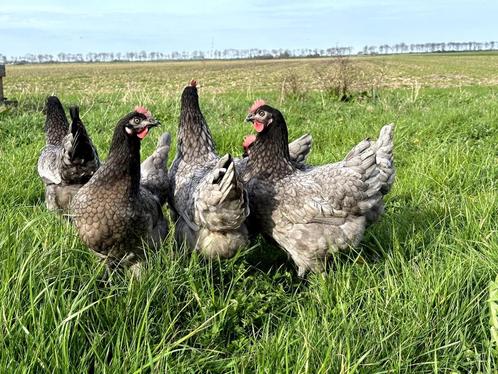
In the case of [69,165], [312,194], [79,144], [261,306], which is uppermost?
[79,144]

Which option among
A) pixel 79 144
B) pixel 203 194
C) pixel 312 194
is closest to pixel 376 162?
pixel 312 194

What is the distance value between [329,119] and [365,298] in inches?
211

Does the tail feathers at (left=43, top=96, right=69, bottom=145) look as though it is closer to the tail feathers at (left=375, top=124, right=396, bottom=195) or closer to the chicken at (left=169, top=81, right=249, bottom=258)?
the chicken at (left=169, top=81, right=249, bottom=258)

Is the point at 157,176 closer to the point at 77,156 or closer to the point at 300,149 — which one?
the point at 77,156

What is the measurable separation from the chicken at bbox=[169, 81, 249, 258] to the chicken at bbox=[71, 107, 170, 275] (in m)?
0.30

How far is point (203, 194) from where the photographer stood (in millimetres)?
2699

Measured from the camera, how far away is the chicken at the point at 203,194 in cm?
260

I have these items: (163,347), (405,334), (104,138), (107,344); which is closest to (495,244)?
(405,334)

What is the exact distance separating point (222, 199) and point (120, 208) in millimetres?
583

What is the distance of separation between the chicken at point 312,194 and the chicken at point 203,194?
288mm

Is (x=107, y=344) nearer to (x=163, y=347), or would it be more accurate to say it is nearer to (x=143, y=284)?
(x=163, y=347)

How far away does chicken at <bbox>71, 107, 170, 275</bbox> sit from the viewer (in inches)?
102

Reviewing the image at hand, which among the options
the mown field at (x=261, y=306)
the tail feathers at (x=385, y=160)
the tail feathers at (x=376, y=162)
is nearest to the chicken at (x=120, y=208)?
the mown field at (x=261, y=306)

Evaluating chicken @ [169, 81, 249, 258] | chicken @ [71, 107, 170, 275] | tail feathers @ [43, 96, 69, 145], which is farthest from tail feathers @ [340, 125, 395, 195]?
tail feathers @ [43, 96, 69, 145]
